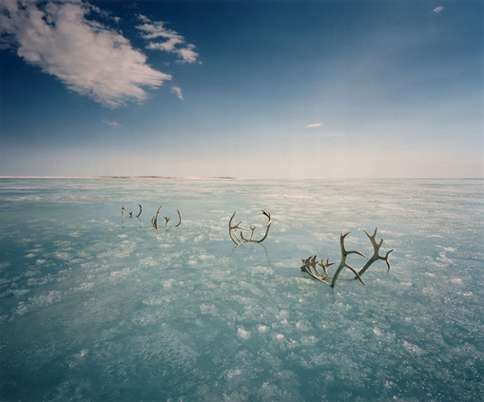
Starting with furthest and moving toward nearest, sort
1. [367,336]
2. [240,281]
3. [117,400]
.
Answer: [240,281], [367,336], [117,400]

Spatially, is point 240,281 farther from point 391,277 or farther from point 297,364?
point 391,277

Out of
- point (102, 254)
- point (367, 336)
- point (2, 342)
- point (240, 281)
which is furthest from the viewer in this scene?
point (102, 254)

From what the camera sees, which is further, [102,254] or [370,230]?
[370,230]

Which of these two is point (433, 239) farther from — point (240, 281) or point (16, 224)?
point (16, 224)

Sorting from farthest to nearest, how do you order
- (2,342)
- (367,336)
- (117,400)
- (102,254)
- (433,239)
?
(433,239) → (102,254) → (367,336) → (2,342) → (117,400)

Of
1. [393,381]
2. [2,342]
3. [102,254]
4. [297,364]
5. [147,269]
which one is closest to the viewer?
[393,381]

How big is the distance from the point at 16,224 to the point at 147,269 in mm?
10407

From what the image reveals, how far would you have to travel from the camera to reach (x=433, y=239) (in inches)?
419

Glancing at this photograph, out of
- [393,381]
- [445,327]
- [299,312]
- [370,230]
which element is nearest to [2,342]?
[299,312]

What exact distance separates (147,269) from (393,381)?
6132 millimetres

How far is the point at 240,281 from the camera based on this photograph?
6.65 metres

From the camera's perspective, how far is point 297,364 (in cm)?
382

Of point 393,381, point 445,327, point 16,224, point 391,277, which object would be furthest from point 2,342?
point 16,224

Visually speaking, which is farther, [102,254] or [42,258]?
[102,254]
